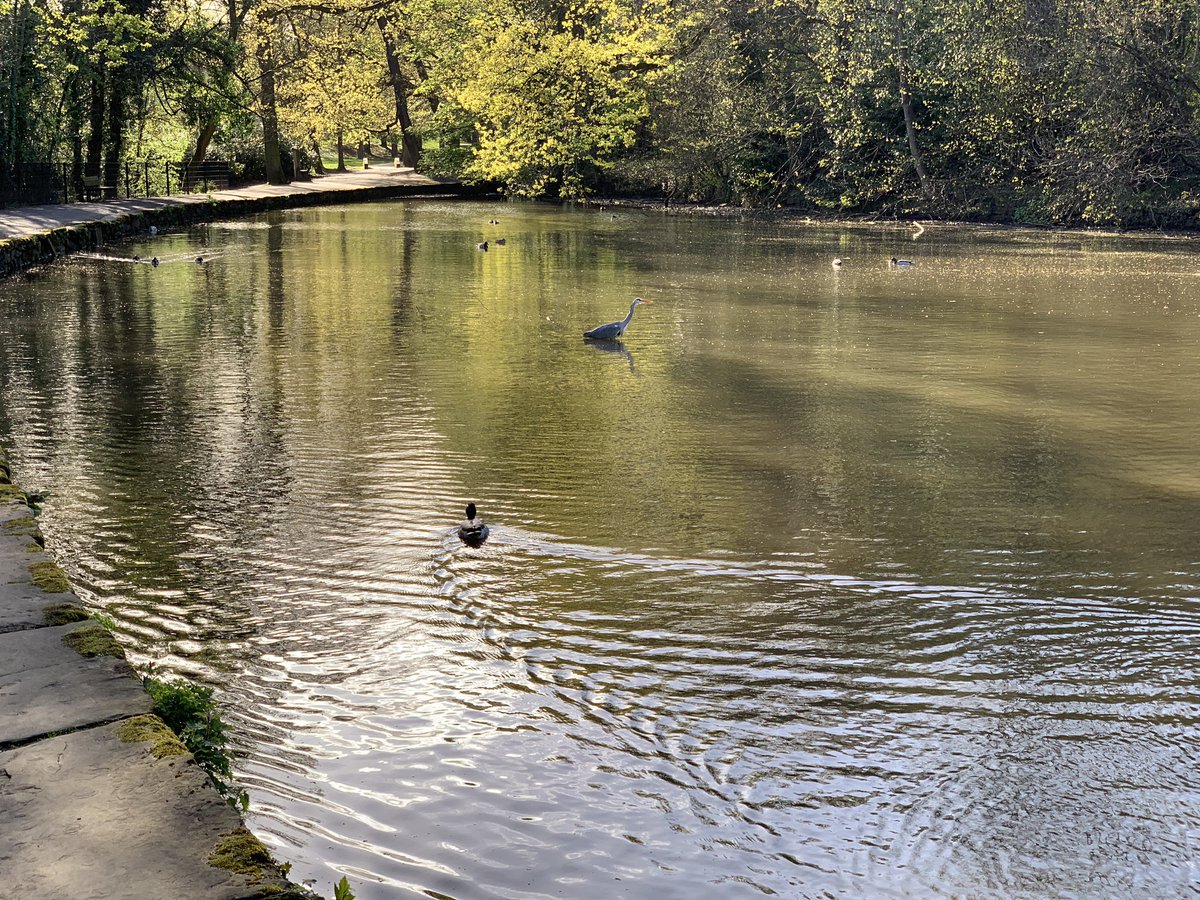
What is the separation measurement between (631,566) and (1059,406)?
601cm

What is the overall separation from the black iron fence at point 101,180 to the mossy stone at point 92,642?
26.0 m

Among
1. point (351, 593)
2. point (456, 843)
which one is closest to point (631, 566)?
point (351, 593)

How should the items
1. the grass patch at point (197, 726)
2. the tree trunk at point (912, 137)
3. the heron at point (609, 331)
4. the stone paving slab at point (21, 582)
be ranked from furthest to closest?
the tree trunk at point (912, 137) < the heron at point (609, 331) < the stone paving slab at point (21, 582) < the grass patch at point (197, 726)

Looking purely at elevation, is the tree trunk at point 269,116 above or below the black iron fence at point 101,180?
above

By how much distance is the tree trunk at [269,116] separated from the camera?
143 feet

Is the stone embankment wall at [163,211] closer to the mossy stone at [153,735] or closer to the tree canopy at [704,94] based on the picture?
the tree canopy at [704,94]

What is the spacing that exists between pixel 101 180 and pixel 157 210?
4.30m

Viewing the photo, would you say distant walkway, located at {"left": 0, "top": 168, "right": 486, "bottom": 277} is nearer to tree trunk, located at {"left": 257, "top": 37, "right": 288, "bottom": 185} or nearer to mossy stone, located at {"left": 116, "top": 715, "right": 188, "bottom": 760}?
tree trunk, located at {"left": 257, "top": 37, "right": 288, "bottom": 185}

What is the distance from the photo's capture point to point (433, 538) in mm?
7684

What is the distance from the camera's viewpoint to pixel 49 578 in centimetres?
531

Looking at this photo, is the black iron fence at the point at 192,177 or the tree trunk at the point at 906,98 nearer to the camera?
the tree trunk at the point at 906,98

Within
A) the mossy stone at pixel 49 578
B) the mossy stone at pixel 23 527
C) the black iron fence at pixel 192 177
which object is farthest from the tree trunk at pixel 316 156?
the mossy stone at pixel 49 578

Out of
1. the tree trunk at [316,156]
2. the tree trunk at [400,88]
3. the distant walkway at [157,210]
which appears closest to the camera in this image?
the distant walkway at [157,210]

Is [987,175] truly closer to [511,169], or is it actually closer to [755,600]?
[511,169]
